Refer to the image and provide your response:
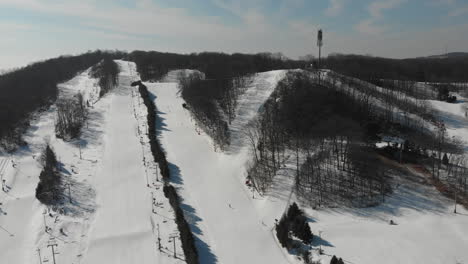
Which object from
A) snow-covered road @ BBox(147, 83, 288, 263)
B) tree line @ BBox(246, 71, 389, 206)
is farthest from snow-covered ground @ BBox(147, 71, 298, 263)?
tree line @ BBox(246, 71, 389, 206)

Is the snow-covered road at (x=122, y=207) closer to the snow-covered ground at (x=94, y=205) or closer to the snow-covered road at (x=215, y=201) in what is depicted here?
the snow-covered ground at (x=94, y=205)

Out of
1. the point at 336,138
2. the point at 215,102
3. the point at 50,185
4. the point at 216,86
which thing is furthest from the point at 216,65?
the point at 50,185

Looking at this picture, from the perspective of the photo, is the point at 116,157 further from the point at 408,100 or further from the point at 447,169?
the point at 408,100

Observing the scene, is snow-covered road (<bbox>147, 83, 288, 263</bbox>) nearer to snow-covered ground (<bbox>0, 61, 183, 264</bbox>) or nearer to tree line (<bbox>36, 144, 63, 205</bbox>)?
snow-covered ground (<bbox>0, 61, 183, 264</bbox>)

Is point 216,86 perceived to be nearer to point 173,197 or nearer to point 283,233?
point 173,197

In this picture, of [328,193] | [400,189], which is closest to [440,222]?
[400,189]

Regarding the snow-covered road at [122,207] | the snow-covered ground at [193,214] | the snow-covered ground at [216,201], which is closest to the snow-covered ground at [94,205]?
the snow-covered road at [122,207]
